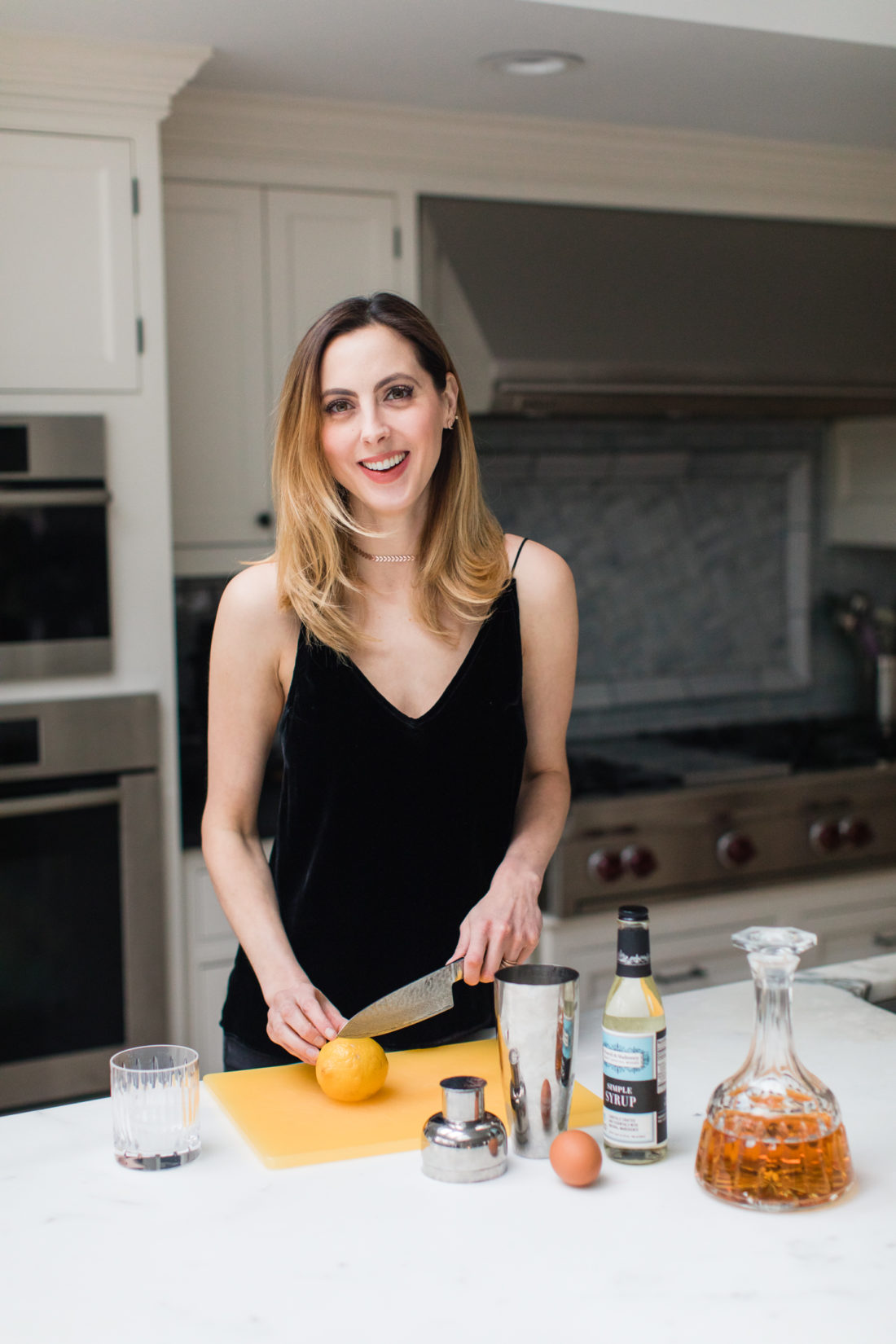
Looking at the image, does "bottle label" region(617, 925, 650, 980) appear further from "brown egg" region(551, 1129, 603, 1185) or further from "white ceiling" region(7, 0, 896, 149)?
"white ceiling" region(7, 0, 896, 149)

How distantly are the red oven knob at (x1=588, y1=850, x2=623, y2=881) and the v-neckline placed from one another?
1.27m

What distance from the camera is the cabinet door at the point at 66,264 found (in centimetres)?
230

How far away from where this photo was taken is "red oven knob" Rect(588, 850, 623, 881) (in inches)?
106

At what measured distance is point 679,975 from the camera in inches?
111

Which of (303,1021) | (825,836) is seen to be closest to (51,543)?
(303,1021)

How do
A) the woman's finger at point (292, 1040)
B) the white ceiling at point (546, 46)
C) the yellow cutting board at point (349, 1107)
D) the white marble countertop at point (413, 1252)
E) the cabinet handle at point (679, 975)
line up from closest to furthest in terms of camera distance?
the white marble countertop at point (413, 1252) → the yellow cutting board at point (349, 1107) → the woman's finger at point (292, 1040) → the white ceiling at point (546, 46) → the cabinet handle at point (679, 975)

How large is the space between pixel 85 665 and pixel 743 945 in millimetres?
1657

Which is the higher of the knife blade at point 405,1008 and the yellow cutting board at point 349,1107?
the knife blade at point 405,1008

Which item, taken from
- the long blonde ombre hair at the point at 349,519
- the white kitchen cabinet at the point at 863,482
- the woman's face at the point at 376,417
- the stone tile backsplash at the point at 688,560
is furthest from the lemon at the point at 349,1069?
the white kitchen cabinet at the point at 863,482

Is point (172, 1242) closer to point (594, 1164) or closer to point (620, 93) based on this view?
point (594, 1164)

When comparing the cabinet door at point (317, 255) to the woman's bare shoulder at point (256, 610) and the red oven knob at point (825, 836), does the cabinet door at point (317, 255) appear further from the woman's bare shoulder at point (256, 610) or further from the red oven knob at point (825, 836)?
the red oven knob at point (825, 836)

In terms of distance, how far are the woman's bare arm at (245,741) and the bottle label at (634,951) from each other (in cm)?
46

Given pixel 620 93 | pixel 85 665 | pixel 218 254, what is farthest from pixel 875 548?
Answer: pixel 85 665

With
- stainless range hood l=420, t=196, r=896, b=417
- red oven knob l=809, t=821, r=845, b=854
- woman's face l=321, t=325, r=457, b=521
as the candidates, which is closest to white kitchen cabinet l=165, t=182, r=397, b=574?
stainless range hood l=420, t=196, r=896, b=417
